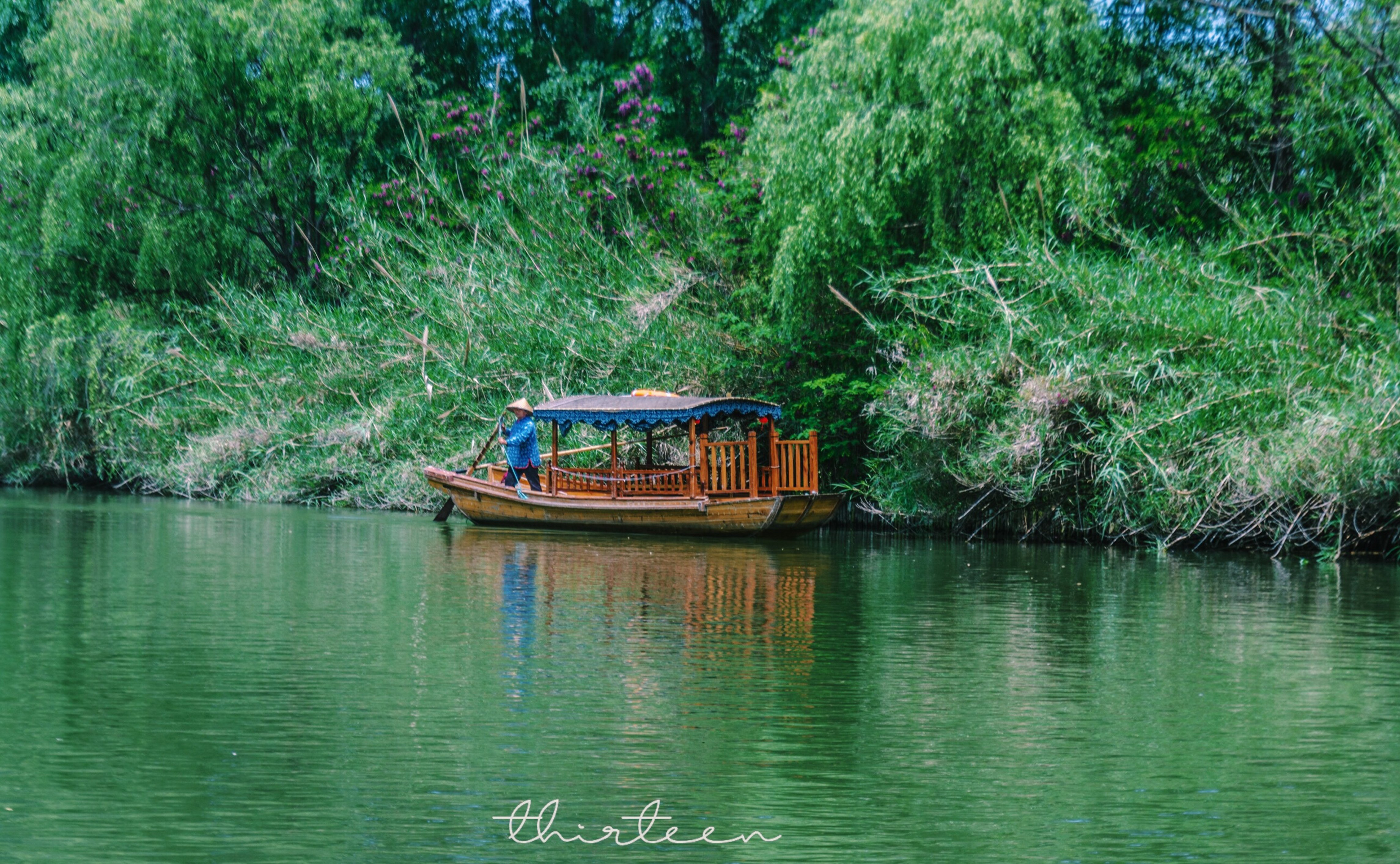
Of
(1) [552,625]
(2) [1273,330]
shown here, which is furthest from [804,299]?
(1) [552,625]

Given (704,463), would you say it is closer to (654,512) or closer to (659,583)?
(654,512)

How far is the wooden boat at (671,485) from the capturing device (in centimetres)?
2214

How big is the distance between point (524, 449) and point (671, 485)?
231 centimetres

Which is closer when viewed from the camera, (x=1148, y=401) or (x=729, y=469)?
(x=1148, y=401)

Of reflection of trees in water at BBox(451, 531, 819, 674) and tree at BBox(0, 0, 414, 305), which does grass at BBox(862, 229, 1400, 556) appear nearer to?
reflection of trees in water at BBox(451, 531, 819, 674)

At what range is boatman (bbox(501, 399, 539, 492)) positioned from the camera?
2348cm

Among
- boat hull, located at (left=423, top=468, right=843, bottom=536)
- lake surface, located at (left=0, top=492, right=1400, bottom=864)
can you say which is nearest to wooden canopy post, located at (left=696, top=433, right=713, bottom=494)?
boat hull, located at (left=423, top=468, right=843, bottom=536)

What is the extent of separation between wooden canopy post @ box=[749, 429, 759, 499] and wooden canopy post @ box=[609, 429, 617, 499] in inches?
78.8

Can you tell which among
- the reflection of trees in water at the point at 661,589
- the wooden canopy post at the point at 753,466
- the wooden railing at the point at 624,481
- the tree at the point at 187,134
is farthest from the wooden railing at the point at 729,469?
the tree at the point at 187,134

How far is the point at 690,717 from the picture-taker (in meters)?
8.34

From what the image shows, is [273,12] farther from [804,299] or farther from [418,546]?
[418,546]

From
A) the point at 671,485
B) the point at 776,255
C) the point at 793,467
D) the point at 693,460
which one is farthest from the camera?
the point at 776,255

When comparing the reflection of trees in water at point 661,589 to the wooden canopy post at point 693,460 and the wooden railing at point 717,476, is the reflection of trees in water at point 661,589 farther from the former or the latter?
the wooden railing at point 717,476

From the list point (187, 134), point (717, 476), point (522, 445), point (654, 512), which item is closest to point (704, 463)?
point (717, 476)
